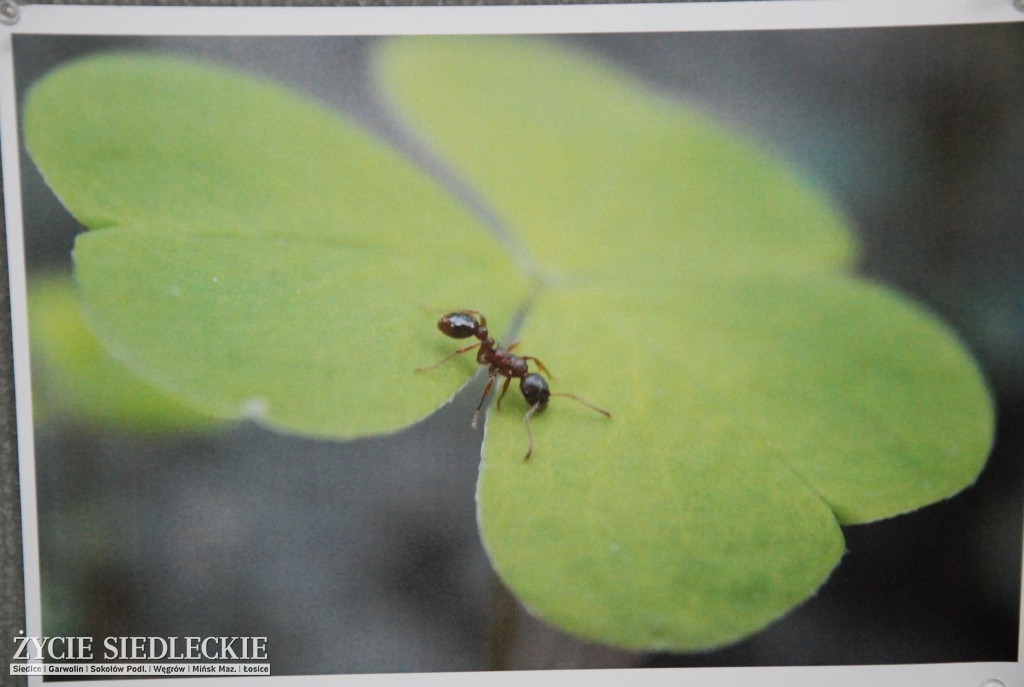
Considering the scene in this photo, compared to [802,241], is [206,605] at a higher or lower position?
lower

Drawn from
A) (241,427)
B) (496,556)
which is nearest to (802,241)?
(496,556)

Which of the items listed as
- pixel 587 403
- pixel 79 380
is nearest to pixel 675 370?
pixel 587 403

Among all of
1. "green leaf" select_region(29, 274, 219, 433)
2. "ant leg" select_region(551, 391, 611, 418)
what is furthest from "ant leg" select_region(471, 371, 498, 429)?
"green leaf" select_region(29, 274, 219, 433)

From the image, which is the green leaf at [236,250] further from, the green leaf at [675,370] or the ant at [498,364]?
the green leaf at [675,370]

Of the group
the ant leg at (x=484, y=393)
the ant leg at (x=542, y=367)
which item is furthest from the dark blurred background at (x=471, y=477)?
the ant leg at (x=542, y=367)

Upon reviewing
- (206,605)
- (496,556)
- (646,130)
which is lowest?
(206,605)

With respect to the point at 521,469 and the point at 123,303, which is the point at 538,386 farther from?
the point at 123,303
